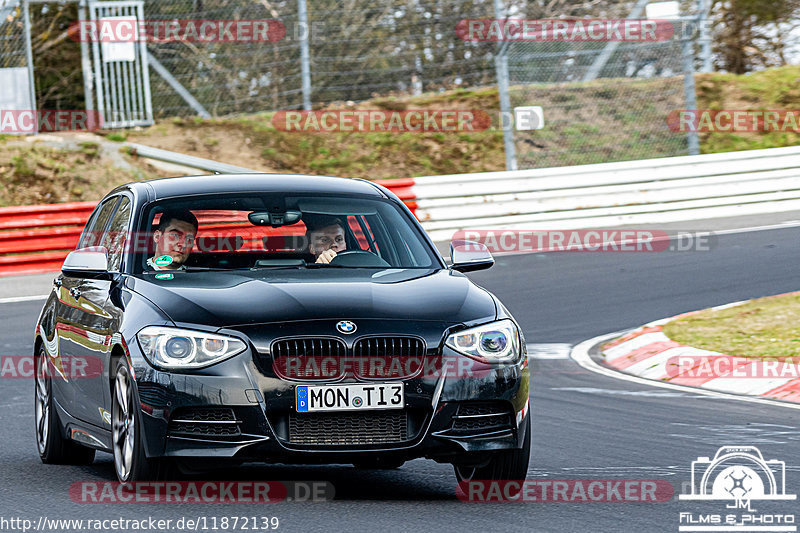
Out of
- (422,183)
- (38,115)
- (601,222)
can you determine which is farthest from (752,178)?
(38,115)

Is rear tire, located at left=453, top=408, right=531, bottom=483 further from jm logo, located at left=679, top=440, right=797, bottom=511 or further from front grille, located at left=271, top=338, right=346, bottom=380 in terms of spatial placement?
front grille, located at left=271, top=338, right=346, bottom=380

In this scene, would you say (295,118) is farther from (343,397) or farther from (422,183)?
(343,397)

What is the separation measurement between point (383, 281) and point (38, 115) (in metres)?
21.6

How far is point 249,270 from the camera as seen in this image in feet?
22.0

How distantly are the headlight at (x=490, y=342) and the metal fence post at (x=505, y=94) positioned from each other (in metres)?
15.2

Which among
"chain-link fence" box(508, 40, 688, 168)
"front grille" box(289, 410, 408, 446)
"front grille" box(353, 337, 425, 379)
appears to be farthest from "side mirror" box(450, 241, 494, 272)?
"chain-link fence" box(508, 40, 688, 168)

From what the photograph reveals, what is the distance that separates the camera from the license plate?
5719 millimetres

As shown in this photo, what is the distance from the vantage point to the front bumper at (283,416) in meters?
5.71

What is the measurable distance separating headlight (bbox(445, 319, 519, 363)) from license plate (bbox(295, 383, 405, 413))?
14.4 inches

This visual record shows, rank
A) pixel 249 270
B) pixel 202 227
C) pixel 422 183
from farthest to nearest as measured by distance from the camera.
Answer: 1. pixel 422 183
2. pixel 202 227
3. pixel 249 270

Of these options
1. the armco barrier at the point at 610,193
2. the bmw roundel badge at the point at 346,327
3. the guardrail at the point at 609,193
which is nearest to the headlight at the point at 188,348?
the bmw roundel badge at the point at 346,327
